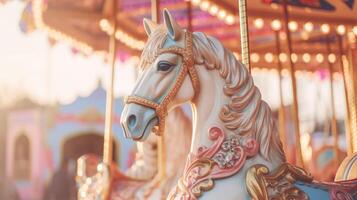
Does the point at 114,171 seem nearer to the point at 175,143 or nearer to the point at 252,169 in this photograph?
the point at 175,143

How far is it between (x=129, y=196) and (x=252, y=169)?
89.6 inches

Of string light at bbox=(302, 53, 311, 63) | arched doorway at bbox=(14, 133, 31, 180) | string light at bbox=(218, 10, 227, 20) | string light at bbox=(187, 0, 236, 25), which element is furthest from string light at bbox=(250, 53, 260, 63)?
arched doorway at bbox=(14, 133, 31, 180)

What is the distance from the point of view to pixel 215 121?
219cm

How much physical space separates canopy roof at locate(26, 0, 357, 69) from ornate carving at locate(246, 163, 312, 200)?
266 cm

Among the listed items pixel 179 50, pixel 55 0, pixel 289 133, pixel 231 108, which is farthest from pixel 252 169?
pixel 289 133

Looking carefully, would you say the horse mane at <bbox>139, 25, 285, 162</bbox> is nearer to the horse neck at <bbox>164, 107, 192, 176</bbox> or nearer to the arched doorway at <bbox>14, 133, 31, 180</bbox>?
the horse neck at <bbox>164, 107, 192, 176</bbox>

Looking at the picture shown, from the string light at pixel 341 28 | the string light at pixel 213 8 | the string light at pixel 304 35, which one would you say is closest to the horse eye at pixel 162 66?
the string light at pixel 213 8

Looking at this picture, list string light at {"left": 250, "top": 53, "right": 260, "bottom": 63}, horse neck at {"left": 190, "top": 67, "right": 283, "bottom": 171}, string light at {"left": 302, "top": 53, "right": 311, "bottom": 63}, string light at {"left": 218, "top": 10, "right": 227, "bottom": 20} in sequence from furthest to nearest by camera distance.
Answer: string light at {"left": 250, "top": 53, "right": 260, "bottom": 63} → string light at {"left": 302, "top": 53, "right": 311, "bottom": 63} → string light at {"left": 218, "top": 10, "right": 227, "bottom": 20} → horse neck at {"left": 190, "top": 67, "right": 283, "bottom": 171}

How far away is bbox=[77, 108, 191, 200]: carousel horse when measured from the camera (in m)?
4.23

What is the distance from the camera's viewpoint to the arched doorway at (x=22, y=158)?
14.1 m

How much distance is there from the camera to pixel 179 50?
2.21 meters

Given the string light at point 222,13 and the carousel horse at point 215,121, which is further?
the string light at point 222,13

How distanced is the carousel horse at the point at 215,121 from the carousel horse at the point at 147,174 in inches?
78.9

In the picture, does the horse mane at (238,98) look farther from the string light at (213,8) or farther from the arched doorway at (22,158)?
the arched doorway at (22,158)
